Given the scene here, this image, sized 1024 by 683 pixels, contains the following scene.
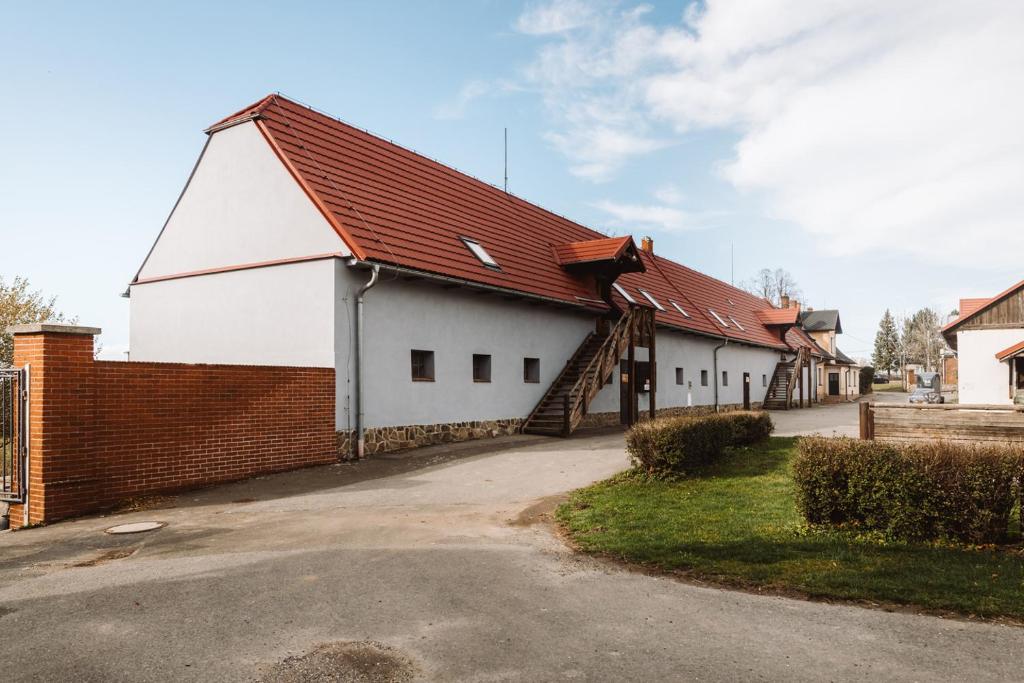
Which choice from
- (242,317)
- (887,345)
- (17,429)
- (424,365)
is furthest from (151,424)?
(887,345)

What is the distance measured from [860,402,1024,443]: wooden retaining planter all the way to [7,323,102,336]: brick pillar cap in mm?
11045

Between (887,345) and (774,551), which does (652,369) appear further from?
(887,345)

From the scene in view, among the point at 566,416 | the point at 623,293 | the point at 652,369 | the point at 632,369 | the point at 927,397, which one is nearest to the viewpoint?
the point at 566,416

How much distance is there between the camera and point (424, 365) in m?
16.5

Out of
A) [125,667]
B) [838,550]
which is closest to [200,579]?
[125,667]

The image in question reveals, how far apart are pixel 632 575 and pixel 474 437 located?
37.5ft

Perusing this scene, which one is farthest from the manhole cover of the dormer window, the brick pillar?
the dormer window

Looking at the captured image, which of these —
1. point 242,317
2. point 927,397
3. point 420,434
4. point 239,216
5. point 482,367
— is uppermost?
point 239,216

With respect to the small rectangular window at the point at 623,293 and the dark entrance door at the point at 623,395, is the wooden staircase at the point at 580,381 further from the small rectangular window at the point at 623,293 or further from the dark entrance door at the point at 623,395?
the dark entrance door at the point at 623,395

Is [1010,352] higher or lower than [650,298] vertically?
lower

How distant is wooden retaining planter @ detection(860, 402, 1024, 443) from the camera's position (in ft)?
30.8

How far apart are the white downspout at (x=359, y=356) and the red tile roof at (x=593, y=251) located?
994cm

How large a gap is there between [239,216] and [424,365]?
5.65m

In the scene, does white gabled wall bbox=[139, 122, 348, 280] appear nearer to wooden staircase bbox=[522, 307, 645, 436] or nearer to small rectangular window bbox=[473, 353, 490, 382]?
small rectangular window bbox=[473, 353, 490, 382]
